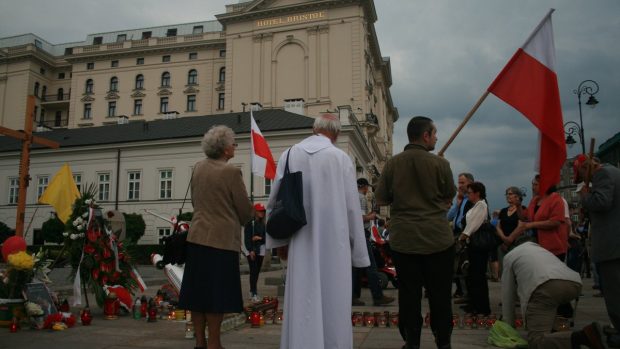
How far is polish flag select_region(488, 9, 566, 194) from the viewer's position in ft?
20.2

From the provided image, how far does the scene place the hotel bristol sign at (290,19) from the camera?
50594 mm

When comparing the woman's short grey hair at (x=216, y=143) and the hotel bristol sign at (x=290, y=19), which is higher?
the hotel bristol sign at (x=290, y=19)

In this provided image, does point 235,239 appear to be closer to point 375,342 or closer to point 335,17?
point 375,342

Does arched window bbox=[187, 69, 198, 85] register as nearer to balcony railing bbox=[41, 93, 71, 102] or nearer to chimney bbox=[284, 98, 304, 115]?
balcony railing bbox=[41, 93, 71, 102]

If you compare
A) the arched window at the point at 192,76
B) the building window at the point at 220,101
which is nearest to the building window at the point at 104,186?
the building window at the point at 220,101

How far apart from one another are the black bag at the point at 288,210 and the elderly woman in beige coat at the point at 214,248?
686 mm

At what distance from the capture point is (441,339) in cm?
439

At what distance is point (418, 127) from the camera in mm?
4785

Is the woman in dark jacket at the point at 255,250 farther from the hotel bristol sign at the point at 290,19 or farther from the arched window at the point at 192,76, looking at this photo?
the arched window at the point at 192,76

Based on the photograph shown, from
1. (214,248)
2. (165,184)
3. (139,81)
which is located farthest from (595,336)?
(139,81)

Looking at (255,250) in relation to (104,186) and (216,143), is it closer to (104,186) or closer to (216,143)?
(216,143)

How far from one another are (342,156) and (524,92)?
342 centimetres

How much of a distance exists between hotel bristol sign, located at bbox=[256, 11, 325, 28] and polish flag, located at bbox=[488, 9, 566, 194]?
46112mm

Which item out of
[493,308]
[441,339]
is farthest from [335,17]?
[441,339]
